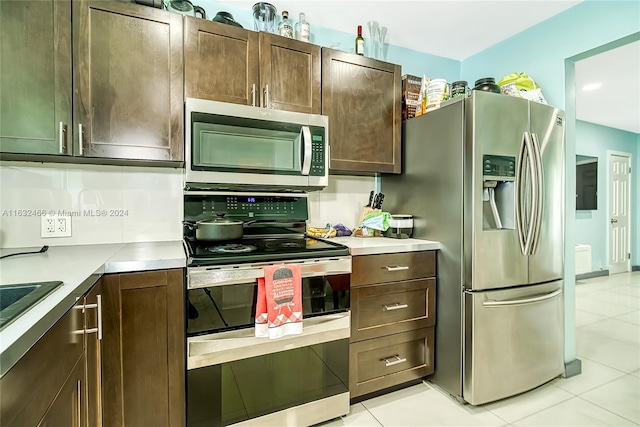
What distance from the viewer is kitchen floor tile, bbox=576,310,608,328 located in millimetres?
2971

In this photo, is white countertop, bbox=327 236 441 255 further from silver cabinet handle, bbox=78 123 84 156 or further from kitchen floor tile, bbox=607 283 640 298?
kitchen floor tile, bbox=607 283 640 298

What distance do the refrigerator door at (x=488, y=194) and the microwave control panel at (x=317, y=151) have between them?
0.81 m

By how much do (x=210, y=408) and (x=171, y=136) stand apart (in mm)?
1302

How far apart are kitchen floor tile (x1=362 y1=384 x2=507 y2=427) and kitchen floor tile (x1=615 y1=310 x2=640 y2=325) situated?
97.9 inches

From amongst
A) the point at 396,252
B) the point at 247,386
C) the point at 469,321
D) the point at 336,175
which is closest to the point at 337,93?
the point at 336,175

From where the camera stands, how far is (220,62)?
165 centimetres

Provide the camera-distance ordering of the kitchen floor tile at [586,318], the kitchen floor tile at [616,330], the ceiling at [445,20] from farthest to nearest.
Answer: the kitchen floor tile at [586,318]
the kitchen floor tile at [616,330]
the ceiling at [445,20]

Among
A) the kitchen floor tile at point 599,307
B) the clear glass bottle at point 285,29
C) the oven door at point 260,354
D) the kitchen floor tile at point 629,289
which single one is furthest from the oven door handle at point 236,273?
the kitchen floor tile at point 629,289

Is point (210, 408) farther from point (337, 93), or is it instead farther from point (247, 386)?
point (337, 93)

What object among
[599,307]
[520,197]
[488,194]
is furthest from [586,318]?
[488,194]

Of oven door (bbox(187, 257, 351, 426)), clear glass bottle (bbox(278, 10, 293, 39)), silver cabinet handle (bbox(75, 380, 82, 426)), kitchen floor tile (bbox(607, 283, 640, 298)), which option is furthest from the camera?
kitchen floor tile (bbox(607, 283, 640, 298))

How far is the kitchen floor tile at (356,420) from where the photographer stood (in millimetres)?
1588

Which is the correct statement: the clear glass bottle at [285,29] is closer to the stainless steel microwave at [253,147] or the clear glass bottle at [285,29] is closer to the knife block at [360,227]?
the stainless steel microwave at [253,147]

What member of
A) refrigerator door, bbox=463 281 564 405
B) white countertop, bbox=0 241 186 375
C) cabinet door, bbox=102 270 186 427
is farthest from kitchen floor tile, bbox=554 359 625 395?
white countertop, bbox=0 241 186 375
